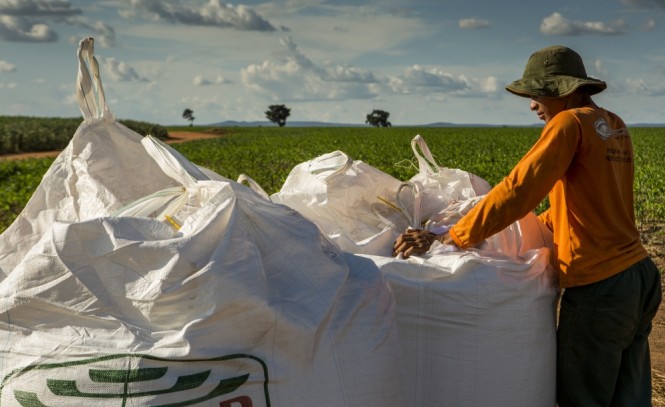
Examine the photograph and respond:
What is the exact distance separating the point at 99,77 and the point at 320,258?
110 cm

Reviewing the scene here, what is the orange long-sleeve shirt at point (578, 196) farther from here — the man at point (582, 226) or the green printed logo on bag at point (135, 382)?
the green printed logo on bag at point (135, 382)

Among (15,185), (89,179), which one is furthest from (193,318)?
(15,185)

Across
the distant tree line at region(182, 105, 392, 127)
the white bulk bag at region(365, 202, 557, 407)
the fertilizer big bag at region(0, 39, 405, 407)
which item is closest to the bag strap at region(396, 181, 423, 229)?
the white bulk bag at region(365, 202, 557, 407)

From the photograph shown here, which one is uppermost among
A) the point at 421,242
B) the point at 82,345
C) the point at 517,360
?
the point at 421,242

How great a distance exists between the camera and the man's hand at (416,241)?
2.72m

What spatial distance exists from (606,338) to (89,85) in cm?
204

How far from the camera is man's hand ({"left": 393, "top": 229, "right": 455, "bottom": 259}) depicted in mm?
2719

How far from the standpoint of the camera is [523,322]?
2631 millimetres

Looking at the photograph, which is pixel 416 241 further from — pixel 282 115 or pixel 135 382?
pixel 282 115

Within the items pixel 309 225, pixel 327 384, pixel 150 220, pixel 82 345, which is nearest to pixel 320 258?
pixel 309 225

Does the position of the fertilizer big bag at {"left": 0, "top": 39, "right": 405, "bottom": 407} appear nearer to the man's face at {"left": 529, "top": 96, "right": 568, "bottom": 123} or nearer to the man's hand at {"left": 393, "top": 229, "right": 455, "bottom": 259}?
the man's hand at {"left": 393, "top": 229, "right": 455, "bottom": 259}

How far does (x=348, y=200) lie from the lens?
3.08 meters

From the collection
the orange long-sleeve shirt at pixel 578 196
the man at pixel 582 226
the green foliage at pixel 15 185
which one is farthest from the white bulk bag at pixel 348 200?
the green foliage at pixel 15 185

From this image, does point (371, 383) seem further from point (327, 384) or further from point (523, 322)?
point (523, 322)
